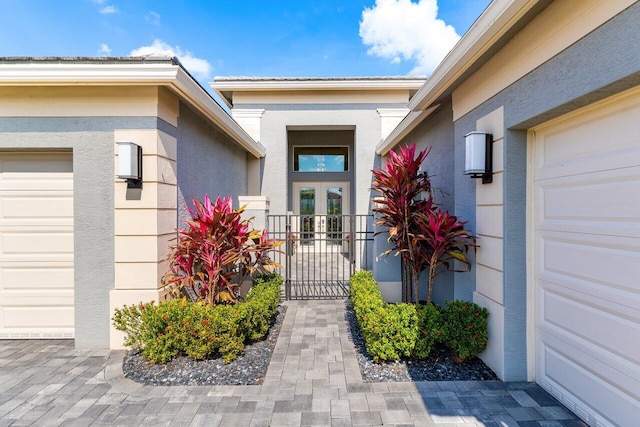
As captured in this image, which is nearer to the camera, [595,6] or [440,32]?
[595,6]

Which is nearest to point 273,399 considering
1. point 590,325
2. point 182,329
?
point 182,329

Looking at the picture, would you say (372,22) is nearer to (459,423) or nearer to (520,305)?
(520,305)

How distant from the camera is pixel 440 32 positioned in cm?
1212

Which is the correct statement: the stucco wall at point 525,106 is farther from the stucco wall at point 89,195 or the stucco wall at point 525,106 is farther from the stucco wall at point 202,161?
the stucco wall at point 89,195

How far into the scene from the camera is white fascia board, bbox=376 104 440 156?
15.9 ft

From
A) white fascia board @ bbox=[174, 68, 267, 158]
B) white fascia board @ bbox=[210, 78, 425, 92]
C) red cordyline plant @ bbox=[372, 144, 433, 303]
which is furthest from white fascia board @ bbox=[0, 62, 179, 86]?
white fascia board @ bbox=[210, 78, 425, 92]

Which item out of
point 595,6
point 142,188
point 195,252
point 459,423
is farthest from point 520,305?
point 142,188

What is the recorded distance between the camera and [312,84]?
8523mm

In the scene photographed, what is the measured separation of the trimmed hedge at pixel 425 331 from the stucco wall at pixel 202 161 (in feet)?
9.91

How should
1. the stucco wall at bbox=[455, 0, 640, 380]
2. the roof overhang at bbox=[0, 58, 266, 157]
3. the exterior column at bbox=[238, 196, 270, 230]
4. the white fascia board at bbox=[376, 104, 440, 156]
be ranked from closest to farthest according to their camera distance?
the stucco wall at bbox=[455, 0, 640, 380] → the roof overhang at bbox=[0, 58, 266, 157] → the white fascia board at bbox=[376, 104, 440, 156] → the exterior column at bbox=[238, 196, 270, 230]

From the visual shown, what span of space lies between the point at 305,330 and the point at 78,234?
10.1 ft

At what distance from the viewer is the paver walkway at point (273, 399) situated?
2.41m

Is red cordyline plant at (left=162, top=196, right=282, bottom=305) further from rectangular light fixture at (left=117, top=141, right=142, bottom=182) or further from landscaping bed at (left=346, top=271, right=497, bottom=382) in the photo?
landscaping bed at (left=346, top=271, right=497, bottom=382)

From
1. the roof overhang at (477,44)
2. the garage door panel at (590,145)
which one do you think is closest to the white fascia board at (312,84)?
the roof overhang at (477,44)
